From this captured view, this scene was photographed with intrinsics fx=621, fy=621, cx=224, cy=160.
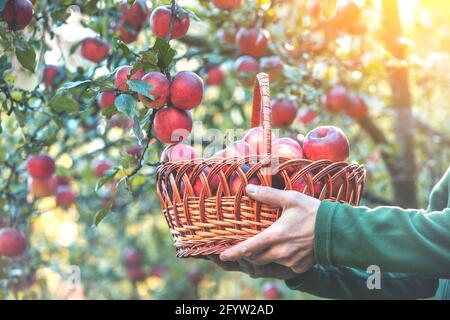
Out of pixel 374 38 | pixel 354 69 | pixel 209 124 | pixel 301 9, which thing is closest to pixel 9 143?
pixel 209 124

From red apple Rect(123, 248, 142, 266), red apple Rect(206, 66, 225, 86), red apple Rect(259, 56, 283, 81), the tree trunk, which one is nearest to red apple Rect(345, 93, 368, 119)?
the tree trunk

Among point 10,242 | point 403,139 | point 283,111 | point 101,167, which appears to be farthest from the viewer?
point 403,139

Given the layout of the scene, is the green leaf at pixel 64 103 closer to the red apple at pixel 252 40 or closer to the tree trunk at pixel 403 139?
the red apple at pixel 252 40

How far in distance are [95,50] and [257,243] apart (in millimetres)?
1050

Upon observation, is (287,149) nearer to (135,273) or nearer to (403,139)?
(403,139)

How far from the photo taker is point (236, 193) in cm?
116

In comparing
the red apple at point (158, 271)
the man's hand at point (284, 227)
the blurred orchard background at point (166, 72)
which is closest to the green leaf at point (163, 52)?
the blurred orchard background at point (166, 72)

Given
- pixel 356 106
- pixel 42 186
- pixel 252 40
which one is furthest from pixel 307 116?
pixel 42 186

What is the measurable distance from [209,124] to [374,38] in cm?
95

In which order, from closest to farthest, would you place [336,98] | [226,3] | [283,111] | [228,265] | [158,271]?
[228,265], [226,3], [283,111], [336,98], [158,271]

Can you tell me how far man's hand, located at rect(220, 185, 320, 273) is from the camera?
1.14 metres

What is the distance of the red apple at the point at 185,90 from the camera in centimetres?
130

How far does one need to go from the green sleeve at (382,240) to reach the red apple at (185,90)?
1.21ft
